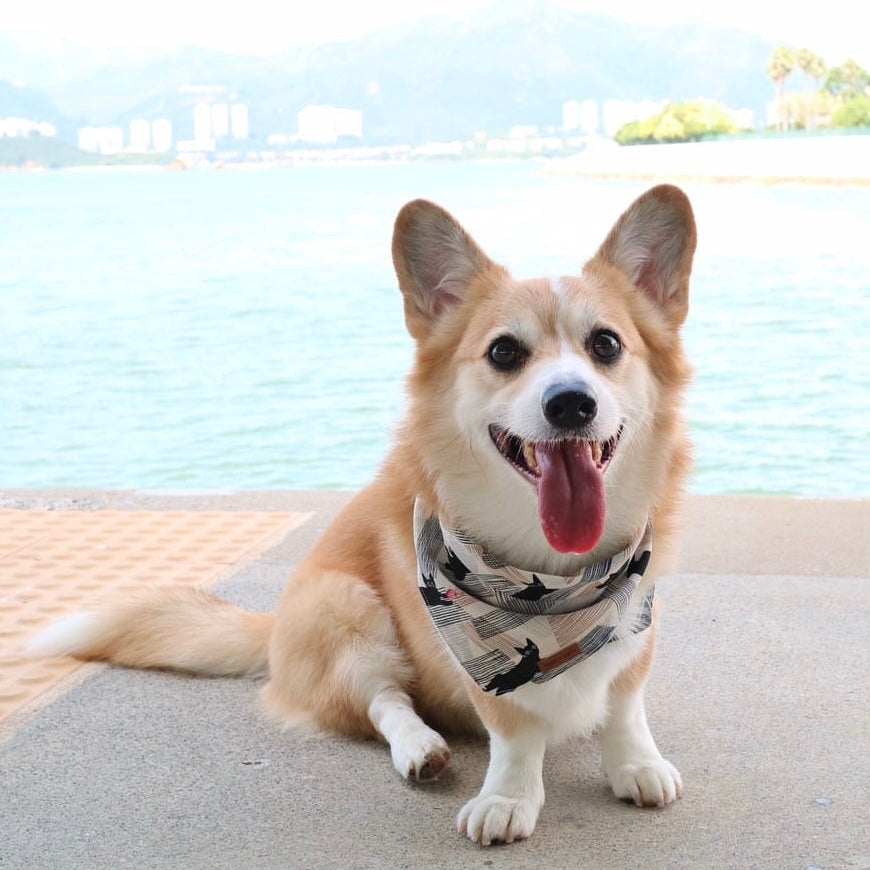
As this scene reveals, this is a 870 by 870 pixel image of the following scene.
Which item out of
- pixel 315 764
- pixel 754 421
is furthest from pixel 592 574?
pixel 754 421

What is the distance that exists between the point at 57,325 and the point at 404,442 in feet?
49.9

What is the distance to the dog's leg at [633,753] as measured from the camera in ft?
6.91

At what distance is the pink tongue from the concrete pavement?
1.66 ft

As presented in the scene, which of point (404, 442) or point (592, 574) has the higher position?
point (404, 442)

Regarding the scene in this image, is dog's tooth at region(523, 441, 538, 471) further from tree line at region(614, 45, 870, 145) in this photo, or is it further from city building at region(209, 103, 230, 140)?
city building at region(209, 103, 230, 140)

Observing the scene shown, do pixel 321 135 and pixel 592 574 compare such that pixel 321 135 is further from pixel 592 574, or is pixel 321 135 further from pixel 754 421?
pixel 592 574

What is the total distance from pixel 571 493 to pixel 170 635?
123 cm

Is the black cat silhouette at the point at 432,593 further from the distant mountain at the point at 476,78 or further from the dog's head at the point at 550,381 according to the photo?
the distant mountain at the point at 476,78

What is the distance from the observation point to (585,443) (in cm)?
199

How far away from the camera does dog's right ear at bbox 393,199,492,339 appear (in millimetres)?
2264

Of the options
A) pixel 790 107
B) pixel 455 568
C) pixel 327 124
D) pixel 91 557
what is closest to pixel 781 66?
pixel 790 107

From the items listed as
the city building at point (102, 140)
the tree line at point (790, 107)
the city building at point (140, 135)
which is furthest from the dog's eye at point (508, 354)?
the city building at point (140, 135)

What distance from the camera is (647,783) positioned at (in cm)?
210

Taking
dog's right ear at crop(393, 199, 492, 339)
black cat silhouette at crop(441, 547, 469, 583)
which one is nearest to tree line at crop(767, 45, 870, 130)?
dog's right ear at crop(393, 199, 492, 339)
